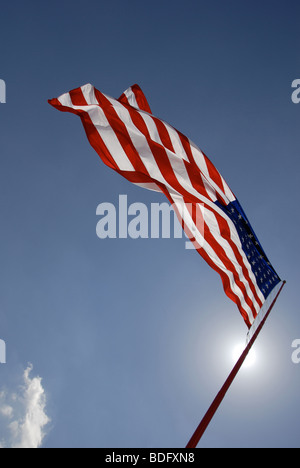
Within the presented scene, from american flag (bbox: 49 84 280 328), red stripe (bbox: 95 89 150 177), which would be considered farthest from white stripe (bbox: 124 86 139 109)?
red stripe (bbox: 95 89 150 177)

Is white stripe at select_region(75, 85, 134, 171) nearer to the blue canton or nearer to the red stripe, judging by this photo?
the red stripe

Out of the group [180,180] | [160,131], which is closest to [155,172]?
[180,180]

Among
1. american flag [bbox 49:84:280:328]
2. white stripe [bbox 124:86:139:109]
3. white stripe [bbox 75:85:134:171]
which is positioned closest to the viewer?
white stripe [bbox 75:85:134:171]

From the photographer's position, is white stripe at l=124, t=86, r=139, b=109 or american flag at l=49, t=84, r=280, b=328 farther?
white stripe at l=124, t=86, r=139, b=109

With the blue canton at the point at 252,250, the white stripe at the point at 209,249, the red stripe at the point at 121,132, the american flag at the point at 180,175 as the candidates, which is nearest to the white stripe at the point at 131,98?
the american flag at the point at 180,175

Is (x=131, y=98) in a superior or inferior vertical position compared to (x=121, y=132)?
superior

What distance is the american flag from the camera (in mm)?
6270

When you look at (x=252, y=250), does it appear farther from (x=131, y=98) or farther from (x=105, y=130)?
(x=131, y=98)

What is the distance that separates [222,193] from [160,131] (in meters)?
2.13

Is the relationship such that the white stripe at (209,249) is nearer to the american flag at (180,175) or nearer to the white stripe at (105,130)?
the american flag at (180,175)

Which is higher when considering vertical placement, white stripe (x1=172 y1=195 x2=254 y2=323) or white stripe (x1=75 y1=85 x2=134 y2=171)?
white stripe (x1=75 y1=85 x2=134 y2=171)

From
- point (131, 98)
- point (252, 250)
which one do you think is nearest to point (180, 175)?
point (131, 98)

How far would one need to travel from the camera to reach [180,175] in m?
6.66
